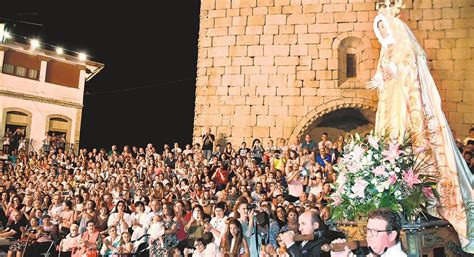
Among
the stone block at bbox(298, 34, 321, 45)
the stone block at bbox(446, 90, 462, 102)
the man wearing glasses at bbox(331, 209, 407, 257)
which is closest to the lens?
the man wearing glasses at bbox(331, 209, 407, 257)

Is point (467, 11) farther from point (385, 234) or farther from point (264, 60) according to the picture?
point (385, 234)

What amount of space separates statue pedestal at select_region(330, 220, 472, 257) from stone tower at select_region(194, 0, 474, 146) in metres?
8.97

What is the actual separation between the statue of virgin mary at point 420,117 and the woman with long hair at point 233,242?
2587 mm

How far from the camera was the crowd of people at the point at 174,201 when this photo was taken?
6848mm

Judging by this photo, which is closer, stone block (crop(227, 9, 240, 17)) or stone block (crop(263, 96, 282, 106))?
stone block (crop(263, 96, 282, 106))

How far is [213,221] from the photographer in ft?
24.3

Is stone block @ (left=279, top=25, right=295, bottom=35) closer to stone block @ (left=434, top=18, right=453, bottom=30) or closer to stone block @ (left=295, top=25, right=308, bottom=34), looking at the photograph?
stone block @ (left=295, top=25, right=308, bottom=34)

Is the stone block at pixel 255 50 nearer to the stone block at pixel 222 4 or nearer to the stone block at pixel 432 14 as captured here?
the stone block at pixel 222 4

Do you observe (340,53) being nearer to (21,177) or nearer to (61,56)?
(21,177)

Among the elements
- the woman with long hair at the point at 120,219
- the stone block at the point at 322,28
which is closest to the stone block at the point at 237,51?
the stone block at the point at 322,28

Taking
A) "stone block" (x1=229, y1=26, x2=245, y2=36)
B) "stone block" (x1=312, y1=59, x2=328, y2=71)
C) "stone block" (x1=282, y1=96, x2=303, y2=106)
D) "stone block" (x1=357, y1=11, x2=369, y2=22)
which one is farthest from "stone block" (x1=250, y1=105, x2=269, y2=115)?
"stone block" (x1=357, y1=11, x2=369, y2=22)

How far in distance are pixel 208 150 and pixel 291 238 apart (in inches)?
345

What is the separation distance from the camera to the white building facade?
2292cm

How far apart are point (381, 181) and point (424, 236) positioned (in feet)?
2.07
